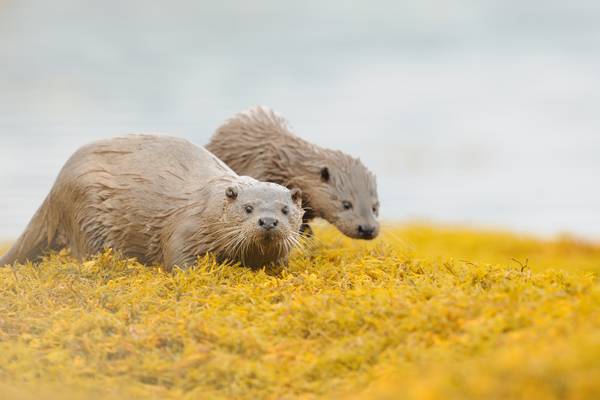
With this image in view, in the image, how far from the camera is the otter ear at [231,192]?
6.34 metres

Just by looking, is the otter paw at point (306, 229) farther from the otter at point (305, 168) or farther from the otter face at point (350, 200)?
the otter face at point (350, 200)

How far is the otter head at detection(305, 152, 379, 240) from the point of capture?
25.5 ft

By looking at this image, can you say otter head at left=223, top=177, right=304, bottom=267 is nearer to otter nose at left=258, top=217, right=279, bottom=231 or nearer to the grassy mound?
otter nose at left=258, top=217, right=279, bottom=231

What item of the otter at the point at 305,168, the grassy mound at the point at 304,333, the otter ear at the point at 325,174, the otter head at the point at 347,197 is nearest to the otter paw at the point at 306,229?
the otter at the point at 305,168

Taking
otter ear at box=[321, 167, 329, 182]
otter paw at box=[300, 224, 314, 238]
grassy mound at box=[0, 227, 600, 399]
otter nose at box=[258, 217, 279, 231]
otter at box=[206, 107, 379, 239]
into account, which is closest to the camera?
grassy mound at box=[0, 227, 600, 399]

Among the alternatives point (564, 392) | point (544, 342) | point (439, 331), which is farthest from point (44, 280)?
point (564, 392)

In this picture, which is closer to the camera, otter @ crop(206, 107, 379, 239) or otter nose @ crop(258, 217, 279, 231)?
otter nose @ crop(258, 217, 279, 231)

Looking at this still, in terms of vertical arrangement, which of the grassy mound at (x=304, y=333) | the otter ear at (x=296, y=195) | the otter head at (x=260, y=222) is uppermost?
the otter ear at (x=296, y=195)

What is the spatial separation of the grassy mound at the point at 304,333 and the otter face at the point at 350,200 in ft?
4.71

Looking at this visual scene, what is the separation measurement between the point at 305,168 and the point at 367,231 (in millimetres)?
914

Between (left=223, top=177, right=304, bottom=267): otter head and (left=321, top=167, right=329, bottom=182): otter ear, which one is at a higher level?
(left=321, top=167, right=329, bottom=182): otter ear

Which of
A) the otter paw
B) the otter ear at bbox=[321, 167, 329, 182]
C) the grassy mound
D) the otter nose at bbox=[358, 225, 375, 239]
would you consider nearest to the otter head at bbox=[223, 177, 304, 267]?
the grassy mound

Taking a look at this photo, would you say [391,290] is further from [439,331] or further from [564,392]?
[564,392]

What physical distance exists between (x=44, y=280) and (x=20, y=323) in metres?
1.07
